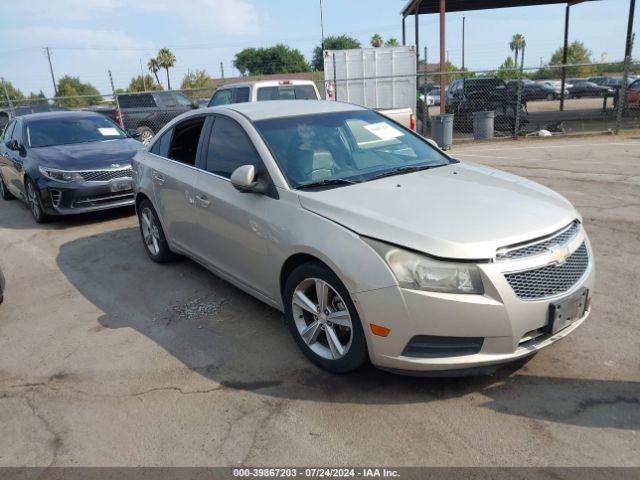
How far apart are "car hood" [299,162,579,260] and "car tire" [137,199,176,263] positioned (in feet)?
8.50

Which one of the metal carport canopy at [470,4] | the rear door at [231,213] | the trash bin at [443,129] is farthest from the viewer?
the metal carport canopy at [470,4]

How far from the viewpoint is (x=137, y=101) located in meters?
17.7

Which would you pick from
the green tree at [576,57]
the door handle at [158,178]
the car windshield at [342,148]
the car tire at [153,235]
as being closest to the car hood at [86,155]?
the car tire at [153,235]

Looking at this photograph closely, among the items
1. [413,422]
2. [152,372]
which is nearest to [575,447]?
[413,422]

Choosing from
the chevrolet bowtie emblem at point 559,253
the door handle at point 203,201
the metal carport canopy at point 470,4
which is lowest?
the chevrolet bowtie emblem at point 559,253

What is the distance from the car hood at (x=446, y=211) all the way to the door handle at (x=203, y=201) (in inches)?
45.5

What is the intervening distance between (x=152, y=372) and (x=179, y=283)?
166 centimetres

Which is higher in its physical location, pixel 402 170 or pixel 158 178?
pixel 402 170

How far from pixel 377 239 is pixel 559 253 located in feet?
3.44

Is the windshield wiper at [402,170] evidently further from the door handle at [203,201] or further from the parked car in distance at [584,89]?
the parked car in distance at [584,89]

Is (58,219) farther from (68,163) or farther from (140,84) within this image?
(140,84)

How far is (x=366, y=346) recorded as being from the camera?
120 inches

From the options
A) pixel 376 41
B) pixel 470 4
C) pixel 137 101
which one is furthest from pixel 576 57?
pixel 137 101

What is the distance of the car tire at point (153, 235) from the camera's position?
5.55 meters
